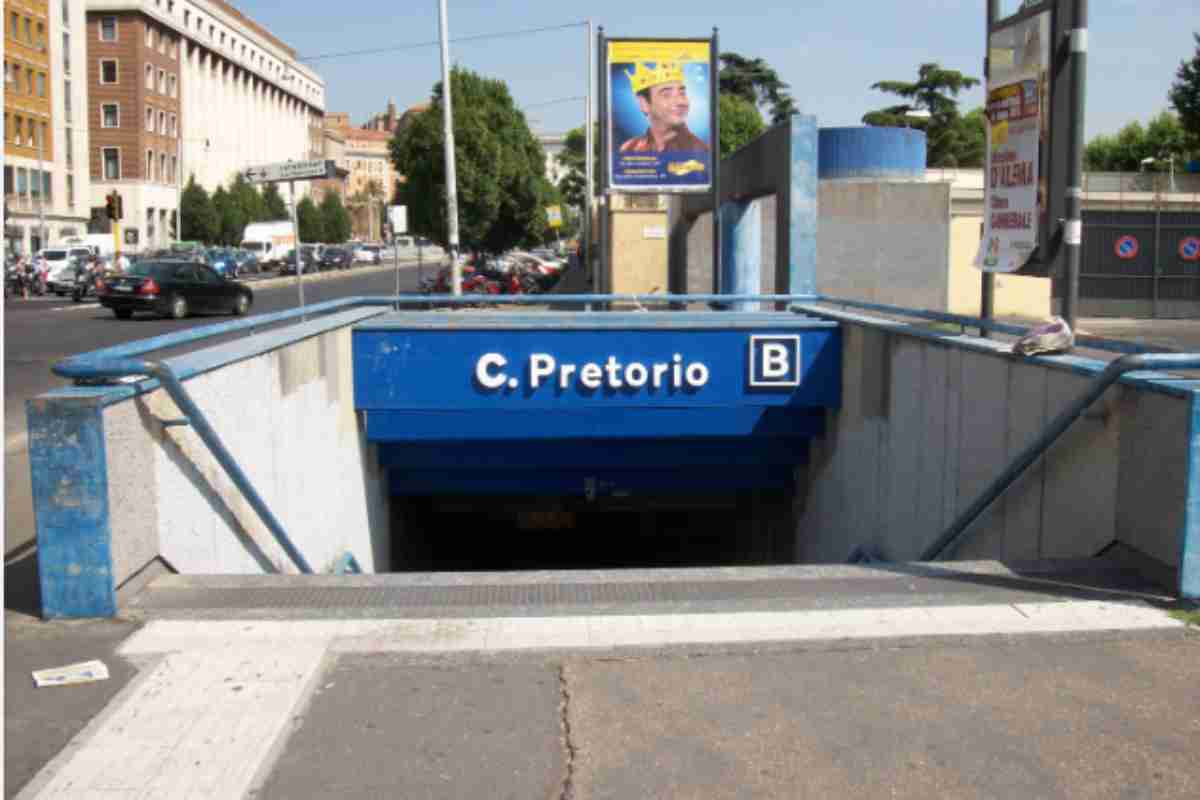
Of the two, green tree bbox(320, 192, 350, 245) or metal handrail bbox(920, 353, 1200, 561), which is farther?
green tree bbox(320, 192, 350, 245)

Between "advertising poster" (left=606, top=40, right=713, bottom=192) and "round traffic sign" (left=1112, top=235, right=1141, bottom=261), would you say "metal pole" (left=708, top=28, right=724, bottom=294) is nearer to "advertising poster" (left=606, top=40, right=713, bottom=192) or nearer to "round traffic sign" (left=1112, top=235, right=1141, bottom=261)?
"advertising poster" (left=606, top=40, right=713, bottom=192)

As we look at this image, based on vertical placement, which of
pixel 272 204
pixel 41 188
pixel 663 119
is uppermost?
pixel 272 204

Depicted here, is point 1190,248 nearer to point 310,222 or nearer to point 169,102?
point 169,102

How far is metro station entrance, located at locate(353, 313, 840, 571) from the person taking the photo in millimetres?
11406

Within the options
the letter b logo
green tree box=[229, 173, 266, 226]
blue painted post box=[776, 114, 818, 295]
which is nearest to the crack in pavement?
the letter b logo

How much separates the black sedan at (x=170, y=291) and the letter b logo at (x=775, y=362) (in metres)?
23.7

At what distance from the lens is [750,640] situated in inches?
191

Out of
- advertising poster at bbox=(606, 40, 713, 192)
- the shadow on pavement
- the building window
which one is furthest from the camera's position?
the building window

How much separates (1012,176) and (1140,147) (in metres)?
80.0

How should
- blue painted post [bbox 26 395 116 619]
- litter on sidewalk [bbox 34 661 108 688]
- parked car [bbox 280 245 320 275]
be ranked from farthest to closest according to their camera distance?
1. parked car [bbox 280 245 320 275]
2. blue painted post [bbox 26 395 116 619]
3. litter on sidewalk [bbox 34 661 108 688]

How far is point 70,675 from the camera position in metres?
4.41

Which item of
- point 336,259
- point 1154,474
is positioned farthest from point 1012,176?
point 336,259

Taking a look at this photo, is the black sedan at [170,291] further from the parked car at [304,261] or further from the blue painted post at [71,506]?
the parked car at [304,261]

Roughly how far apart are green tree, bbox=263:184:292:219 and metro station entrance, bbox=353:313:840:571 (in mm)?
84791
